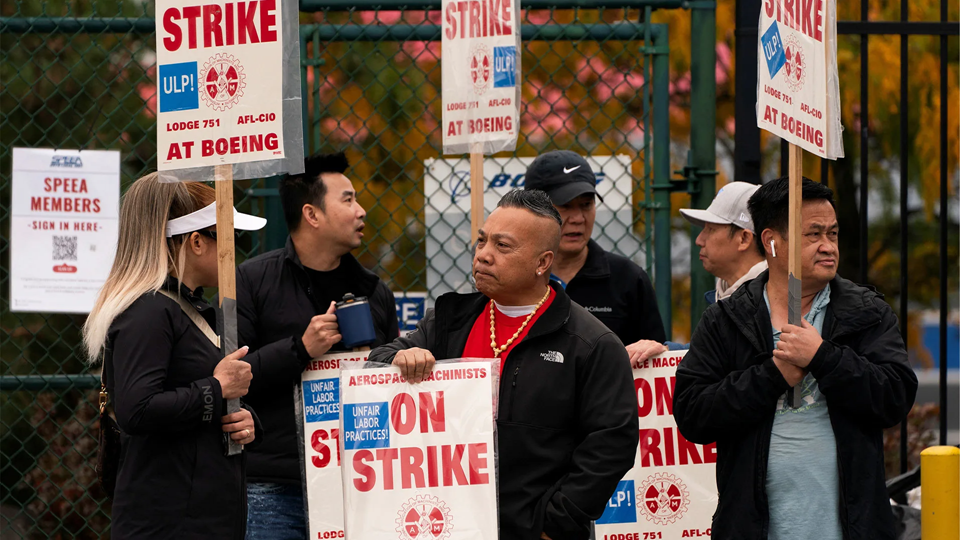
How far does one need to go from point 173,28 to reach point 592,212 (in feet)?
6.06

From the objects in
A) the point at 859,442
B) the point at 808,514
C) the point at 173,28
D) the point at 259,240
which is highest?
the point at 173,28

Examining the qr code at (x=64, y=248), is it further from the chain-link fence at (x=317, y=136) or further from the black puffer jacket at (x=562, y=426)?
the black puffer jacket at (x=562, y=426)

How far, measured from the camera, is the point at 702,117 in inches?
200

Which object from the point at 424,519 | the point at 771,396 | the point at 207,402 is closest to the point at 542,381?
the point at 424,519

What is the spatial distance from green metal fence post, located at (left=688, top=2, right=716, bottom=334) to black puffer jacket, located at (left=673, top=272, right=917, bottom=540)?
1.35 meters

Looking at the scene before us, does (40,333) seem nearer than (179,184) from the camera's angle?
No

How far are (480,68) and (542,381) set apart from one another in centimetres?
159

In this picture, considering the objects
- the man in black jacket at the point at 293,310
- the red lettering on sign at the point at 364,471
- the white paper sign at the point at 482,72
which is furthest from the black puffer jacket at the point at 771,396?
the man in black jacket at the point at 293,310

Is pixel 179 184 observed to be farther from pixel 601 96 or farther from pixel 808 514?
pixel 601 96

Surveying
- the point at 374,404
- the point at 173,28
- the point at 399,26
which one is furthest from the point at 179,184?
the point at 399,26

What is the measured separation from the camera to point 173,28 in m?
3.62

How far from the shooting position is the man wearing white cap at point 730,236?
4.49m

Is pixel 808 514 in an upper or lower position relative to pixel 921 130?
lower

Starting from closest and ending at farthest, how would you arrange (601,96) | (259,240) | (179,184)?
(179,184), (259,240), (601,96)
